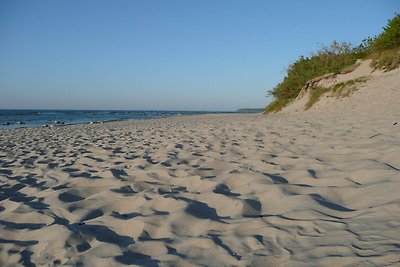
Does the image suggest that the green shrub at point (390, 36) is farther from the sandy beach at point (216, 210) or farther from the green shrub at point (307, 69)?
the sandy beach at point (216, 210)

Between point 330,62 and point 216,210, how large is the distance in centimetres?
2212

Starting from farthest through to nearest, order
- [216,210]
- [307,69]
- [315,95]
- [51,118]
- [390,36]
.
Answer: [51,118], [307,69], [390,36], [315,95], [216,210]

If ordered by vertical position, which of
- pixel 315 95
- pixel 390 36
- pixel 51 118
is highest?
pixel 390 36

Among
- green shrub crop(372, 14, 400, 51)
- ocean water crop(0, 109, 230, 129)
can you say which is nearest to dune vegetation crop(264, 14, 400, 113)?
green shrub crop(372, 14, 400, 51)

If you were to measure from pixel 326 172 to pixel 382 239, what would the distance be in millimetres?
1442

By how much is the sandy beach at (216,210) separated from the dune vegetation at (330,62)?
1659 centimetres

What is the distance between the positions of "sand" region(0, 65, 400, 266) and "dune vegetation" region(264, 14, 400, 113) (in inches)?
653

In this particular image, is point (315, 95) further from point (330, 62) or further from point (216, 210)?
point (216, 210)

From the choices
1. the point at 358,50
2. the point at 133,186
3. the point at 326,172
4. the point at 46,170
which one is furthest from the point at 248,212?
the point at 358,50

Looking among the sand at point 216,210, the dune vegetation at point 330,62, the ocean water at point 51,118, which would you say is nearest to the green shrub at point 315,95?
the dune vegetation at point 330,62

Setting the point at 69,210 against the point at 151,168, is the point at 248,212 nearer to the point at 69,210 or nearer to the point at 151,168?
the point at 69,210

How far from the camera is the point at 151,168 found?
3949 millimetres

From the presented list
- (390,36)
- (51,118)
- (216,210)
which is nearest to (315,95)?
(390,36)

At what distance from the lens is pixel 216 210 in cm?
253
